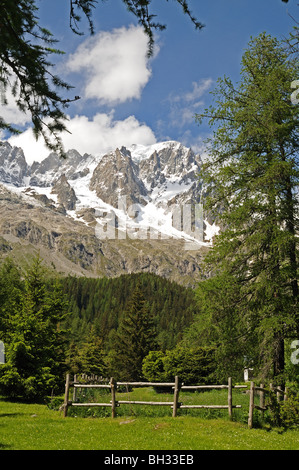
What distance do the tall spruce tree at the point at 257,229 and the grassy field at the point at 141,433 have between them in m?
2.32

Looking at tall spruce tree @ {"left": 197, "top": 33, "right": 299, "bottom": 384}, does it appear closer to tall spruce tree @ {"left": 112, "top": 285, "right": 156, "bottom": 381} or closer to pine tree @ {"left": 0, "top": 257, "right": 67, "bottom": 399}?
pine tree @ {"left": 0, "top": 257, "right": 67, "bottom": 399}

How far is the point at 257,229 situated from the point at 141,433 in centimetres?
869

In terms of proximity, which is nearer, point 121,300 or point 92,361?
point 92,361

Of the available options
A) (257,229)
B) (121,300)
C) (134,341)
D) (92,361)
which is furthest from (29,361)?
(121,300)

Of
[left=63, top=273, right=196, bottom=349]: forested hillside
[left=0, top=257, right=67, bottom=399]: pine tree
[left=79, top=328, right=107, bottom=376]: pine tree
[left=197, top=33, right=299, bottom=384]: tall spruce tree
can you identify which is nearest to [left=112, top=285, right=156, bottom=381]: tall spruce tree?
[left=79, top=328, right=107, bottom=376]: pine tree

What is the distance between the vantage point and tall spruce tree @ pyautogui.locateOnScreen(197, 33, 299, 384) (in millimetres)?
14555

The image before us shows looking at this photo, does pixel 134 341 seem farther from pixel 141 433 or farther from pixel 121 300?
pixel 121 300

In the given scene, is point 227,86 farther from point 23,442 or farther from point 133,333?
point 133,333

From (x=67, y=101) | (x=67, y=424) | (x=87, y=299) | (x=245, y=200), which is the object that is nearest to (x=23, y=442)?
(x=67, y=424)

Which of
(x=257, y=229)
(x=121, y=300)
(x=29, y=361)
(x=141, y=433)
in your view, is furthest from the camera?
(x=121, y=300)

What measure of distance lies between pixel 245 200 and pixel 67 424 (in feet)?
37.3

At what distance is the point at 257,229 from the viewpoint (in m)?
15.4
